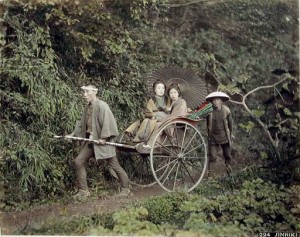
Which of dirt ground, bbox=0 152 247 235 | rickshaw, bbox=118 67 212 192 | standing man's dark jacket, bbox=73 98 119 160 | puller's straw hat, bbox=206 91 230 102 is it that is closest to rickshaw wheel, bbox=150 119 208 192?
rickshaw, bbox=118 67 212 192

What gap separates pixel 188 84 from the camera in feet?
29.3

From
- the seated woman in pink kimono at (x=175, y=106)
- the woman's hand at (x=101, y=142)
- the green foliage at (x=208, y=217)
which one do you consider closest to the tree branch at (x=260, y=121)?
the green foliage at (x=208, y=217)

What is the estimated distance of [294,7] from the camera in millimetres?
8812

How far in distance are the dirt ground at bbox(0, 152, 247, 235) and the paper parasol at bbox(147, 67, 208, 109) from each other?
3.40ft

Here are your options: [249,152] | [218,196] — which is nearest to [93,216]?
[218,196]

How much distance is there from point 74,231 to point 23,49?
2.69m

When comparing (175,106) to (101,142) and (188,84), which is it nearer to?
(188,84)

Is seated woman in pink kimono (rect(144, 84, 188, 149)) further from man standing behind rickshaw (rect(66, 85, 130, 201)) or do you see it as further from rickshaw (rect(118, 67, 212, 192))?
man standing behind rickshaw (rect(66, 85, 130, 201))

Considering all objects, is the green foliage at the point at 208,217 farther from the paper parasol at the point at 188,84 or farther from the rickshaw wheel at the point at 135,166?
the paper parasol at the point at 188,84

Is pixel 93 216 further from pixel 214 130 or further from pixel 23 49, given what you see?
pixel 23 49

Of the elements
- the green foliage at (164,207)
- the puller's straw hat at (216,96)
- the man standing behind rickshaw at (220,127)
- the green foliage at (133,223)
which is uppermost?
the puller's straw hat at (216,96)

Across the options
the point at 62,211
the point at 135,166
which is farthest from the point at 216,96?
the point at 62,211

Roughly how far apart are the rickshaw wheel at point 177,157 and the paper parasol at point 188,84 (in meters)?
0.34

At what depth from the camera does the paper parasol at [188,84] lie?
8906 mm
